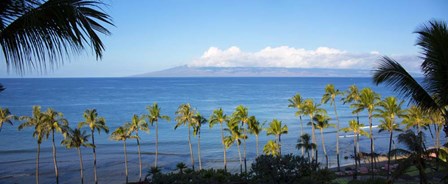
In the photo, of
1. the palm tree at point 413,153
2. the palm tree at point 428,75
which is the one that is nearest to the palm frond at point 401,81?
the palm tree at point 428,75

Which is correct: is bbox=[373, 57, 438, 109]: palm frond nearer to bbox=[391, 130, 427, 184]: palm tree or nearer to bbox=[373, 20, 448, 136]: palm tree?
bbox=[373, 20, 448, 136]: palm tree

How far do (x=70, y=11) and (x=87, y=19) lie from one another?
0.16 metres

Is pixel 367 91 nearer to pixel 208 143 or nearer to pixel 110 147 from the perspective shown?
pixel 208 143

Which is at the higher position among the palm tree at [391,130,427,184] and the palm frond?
the palm frond

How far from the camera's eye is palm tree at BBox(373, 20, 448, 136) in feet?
27.5

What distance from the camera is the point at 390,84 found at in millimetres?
9148

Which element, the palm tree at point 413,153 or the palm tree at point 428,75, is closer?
the palm tree at point 428,75

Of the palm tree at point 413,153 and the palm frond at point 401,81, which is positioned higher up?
the palm frond at point 401,81

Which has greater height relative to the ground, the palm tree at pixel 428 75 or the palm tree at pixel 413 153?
the palm tree at pixel 428 75

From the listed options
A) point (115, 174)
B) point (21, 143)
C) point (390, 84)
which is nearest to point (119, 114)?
point (21, 143)

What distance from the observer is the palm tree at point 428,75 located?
27.5 ft

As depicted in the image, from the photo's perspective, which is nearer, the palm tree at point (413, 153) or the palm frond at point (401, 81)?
the palm frond at point (401, 81)

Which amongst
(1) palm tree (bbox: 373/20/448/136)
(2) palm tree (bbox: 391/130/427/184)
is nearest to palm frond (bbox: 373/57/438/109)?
(1) palm tree (bbox: 373/20/448/136)

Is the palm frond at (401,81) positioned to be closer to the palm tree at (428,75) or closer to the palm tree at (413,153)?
the palm tree at (428,75)
